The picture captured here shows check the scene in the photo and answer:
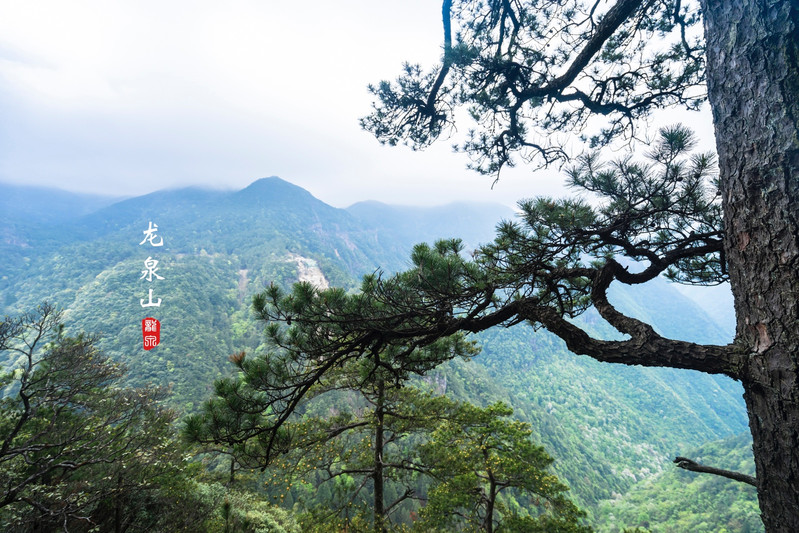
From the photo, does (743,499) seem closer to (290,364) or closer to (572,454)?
(572,454)

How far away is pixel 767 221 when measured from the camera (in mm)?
1152

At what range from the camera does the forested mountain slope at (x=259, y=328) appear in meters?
33.8

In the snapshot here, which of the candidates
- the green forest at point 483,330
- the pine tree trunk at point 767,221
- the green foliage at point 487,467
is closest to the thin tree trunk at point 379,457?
the green forest at point 483,330

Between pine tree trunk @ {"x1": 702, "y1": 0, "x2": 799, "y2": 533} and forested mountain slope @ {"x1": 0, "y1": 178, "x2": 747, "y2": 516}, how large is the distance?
49.3ft

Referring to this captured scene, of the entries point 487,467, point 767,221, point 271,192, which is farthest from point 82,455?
point 271,192

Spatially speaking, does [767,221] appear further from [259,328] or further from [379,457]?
[259,328]

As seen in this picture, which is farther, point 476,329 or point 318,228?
point 318,228

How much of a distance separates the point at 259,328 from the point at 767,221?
49.7 feet

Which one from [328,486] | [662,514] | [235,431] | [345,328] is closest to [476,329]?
[345,328]

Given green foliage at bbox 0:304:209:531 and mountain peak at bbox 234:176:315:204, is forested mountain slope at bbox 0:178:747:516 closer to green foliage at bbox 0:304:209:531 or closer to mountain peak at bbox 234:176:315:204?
green foliage at bbox 0:304:209:531

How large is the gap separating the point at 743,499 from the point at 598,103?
4693cm

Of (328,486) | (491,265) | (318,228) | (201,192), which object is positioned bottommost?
(328,486)

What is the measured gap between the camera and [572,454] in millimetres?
38500

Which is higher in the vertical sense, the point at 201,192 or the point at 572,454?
the point at 201,192
